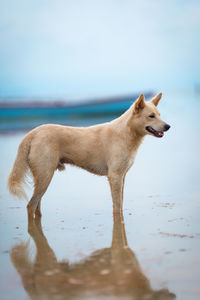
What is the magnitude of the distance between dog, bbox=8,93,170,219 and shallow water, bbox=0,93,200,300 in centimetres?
39

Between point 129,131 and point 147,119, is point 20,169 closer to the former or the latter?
point 129,131

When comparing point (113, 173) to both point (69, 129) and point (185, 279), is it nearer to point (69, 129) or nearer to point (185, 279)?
point (69, 129)

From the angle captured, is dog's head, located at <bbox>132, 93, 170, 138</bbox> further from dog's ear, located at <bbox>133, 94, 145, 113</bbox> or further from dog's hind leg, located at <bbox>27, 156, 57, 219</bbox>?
dog's hind leg, located at <bbox>27, 156, 57, 219</bbox>

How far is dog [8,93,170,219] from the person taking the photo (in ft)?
14.6

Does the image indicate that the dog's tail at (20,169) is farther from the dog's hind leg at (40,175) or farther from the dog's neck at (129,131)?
the dog's neck at (129,131)

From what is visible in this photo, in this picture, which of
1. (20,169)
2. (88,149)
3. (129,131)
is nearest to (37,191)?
(20,169)

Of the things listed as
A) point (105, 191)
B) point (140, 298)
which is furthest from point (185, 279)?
point (105, 191)

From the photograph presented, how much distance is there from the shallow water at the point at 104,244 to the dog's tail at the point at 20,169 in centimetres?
39

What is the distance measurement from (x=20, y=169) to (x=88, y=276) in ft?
6.40

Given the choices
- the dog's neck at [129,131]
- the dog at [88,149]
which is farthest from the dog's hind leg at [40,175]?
the dog's neck at [129,131]

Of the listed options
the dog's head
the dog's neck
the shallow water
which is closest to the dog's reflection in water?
the shallow water

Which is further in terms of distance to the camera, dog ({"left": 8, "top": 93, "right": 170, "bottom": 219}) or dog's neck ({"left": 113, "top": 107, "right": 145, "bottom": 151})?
dog's neck ({"left": 113, "top": 107, "right": 145, "bottom": 151})

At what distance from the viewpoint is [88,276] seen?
2814 millimetres

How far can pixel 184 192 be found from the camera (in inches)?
220
